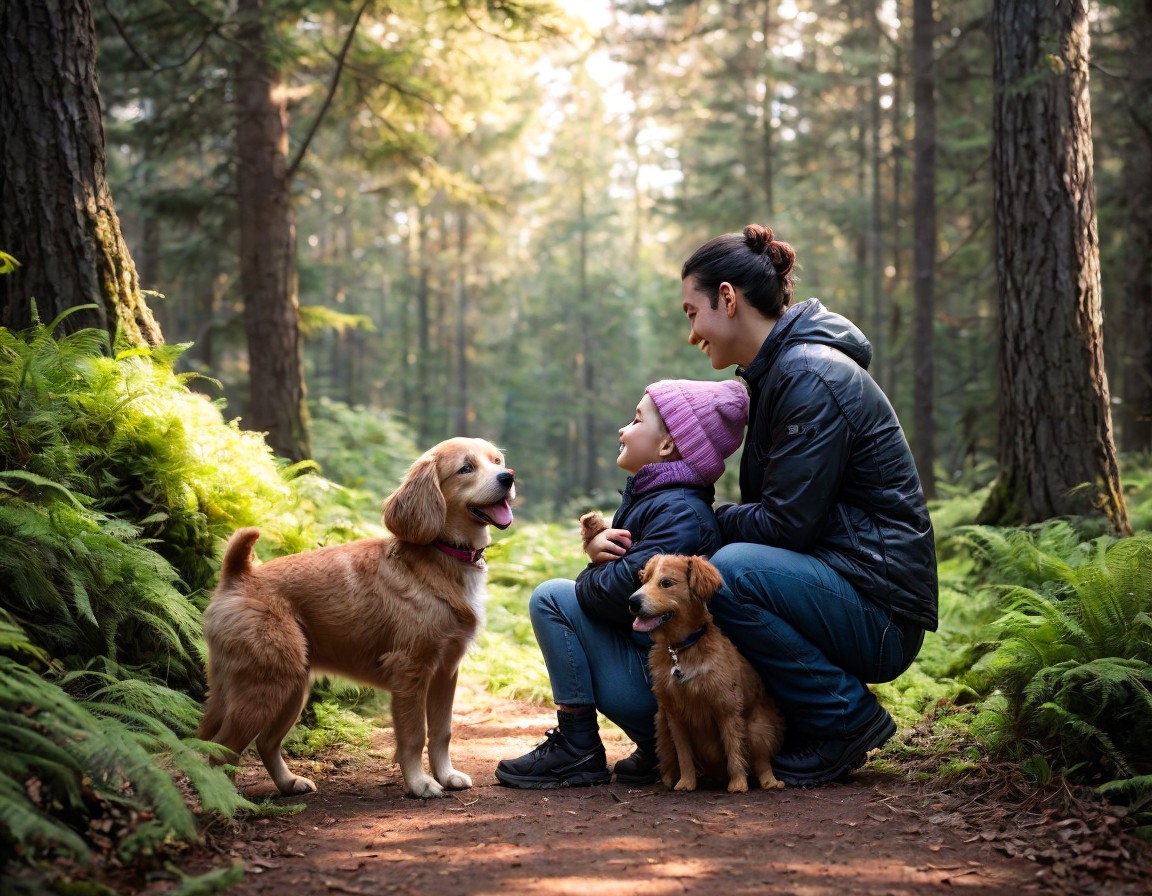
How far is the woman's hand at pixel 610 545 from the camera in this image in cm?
461

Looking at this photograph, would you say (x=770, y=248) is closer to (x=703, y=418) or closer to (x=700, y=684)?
(x=703, y=418)

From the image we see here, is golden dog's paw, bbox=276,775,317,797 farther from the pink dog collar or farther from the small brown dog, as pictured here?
the small brown dog

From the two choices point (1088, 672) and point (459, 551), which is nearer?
point (1088, 672)

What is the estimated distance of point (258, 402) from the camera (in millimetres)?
10906

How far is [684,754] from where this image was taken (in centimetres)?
441

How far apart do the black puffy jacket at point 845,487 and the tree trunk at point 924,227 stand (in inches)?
393

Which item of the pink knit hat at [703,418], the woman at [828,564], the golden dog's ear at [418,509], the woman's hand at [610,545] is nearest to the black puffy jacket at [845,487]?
the woman at [828,564]

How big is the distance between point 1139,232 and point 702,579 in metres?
11.2

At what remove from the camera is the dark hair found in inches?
185

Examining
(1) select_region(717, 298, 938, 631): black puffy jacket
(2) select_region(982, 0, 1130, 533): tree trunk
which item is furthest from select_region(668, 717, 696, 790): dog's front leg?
(2) select_region(982, 0, 1130, 533): tree trunk

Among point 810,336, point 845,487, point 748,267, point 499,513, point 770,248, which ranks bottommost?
point 499,513

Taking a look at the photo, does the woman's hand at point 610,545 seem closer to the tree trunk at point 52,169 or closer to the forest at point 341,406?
the forest at point 341,406

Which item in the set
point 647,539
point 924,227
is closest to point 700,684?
point 647,539

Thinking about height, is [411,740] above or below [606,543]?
below
